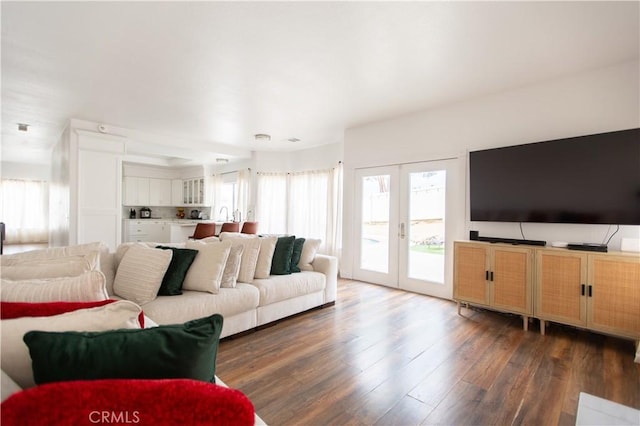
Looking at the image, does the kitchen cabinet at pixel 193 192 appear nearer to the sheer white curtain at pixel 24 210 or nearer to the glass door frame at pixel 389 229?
the sheer white curtain at pixel 24 210

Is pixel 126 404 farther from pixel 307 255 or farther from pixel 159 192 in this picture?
pixel 159 192

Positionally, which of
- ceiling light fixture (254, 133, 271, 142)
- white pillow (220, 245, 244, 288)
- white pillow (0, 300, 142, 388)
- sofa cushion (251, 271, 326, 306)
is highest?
ceiling light fixture (254, 133, 271, 142)

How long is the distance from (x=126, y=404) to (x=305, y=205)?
19.5 feet

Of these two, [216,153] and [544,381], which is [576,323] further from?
[216,153]

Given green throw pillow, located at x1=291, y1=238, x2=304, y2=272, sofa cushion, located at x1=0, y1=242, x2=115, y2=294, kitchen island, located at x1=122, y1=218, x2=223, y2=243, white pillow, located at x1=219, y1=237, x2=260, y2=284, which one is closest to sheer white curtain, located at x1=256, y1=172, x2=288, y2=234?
kitchen island, located at x1=122, y1=218, x2=223, y2=243

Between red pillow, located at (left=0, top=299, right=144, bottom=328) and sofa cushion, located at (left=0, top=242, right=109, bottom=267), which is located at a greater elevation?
sofa cushion, located at (left=0, top=242, right=109, bottom=267)

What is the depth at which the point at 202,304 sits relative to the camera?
2.48 meters

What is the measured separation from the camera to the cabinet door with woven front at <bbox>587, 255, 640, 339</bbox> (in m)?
2.50

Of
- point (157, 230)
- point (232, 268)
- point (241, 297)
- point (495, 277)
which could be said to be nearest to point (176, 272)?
point (232, 268)

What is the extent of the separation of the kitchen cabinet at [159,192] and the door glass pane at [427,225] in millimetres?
7762

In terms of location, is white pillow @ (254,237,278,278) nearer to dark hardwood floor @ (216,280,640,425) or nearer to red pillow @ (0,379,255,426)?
dark hardwood floor @ (216,280,640,425)

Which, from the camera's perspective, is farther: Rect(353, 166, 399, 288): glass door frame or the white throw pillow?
Rect(353, 166, 399, 288): glass door frame

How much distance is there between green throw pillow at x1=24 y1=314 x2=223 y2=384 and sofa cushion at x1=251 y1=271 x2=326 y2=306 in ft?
6.99

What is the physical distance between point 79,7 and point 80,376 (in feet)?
8.60
